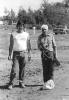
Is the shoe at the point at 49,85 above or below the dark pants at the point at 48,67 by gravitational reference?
below

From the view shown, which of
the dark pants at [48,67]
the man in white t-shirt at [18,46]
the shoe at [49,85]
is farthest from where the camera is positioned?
the dark pants at [48,67]

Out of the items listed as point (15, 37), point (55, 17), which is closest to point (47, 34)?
point (15, 37)

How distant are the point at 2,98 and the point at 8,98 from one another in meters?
0.13

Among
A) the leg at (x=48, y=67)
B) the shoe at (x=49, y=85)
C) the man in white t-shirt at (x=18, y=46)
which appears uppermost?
the man in white t-shirt at (x=18, y=46)

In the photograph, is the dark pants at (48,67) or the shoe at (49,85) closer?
the shoe at (49,85)

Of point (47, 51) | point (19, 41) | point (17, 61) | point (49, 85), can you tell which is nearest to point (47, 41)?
point (47, 51)

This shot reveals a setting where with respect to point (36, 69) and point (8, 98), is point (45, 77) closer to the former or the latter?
point (8, 98)

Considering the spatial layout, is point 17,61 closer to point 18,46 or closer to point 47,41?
point 18,46

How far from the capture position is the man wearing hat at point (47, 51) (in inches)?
334

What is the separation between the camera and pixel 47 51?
859 centimetres

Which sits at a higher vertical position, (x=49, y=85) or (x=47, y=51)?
(x=47, y=51)

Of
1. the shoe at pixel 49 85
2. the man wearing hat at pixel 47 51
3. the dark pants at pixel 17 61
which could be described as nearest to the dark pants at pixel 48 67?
the man wearing hat at pixel 47 51

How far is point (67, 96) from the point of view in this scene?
7723mm

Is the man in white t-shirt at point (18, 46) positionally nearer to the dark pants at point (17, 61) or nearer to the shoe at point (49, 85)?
the dark pants at point (17, 61)
